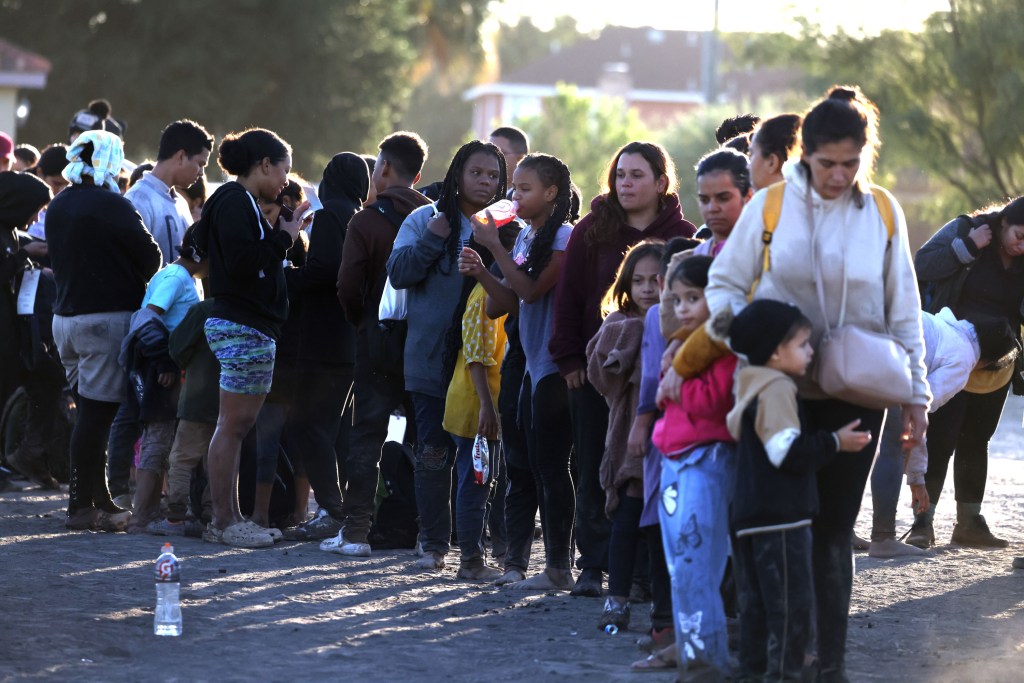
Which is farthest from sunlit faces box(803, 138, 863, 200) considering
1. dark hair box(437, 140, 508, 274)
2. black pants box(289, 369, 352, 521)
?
black pants box(289, 369, 352, 521)

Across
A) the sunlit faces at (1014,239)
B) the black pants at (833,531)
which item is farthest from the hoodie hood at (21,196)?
the black pants at (833,531)

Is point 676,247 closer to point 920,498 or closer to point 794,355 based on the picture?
point 794,355

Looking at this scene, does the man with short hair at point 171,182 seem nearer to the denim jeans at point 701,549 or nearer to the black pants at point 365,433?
the black pants at point 365,433

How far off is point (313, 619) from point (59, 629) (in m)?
1.10

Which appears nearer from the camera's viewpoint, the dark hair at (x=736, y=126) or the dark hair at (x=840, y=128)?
the dark hair at (x=840, y=128)

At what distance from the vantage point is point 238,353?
29.3ft

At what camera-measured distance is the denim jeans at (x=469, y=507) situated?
8.48 m

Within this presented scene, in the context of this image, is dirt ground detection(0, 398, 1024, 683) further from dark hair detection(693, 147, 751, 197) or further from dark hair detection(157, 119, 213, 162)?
dark hair detection(157, 119, 213, 162)

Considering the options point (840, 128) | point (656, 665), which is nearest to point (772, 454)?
point (840, 128)

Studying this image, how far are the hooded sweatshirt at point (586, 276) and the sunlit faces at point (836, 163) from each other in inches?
75.9

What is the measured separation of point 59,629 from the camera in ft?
22.2

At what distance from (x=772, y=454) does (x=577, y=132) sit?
5053 centimetres

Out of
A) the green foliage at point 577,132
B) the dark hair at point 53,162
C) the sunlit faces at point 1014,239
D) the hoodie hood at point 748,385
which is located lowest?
the hoodie hood at point 748,385

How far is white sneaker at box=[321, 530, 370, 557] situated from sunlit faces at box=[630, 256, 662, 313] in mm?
2985
